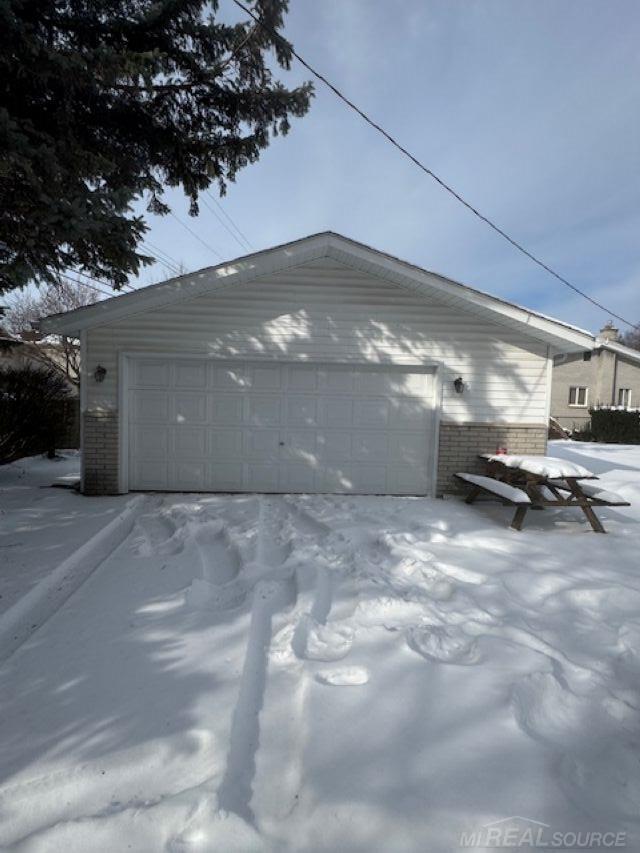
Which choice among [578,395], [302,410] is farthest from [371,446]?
[578,395]

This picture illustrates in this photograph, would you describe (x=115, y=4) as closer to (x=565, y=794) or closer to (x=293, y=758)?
(x=293, y=758)

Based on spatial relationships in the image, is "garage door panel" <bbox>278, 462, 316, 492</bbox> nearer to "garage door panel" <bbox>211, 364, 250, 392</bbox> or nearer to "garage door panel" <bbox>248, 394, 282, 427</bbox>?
"garage door panel" <bbox>248, 394, 282, 427</bbox>

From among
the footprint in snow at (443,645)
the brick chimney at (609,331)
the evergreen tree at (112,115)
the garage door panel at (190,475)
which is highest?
the brick chimney at (609,331)

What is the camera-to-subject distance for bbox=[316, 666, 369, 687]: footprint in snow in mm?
2244

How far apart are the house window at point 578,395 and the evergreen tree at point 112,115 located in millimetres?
23263

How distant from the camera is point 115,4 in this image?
4.88m

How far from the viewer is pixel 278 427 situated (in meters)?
6.93

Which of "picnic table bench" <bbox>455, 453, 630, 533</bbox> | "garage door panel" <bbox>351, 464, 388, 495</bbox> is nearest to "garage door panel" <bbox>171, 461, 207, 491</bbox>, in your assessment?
"garage door panel" <bbox>351, 464, 388, 495</bbox>

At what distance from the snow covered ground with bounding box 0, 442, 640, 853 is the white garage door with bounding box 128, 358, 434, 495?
2.85 m

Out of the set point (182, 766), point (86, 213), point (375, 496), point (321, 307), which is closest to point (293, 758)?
point (182, 766)

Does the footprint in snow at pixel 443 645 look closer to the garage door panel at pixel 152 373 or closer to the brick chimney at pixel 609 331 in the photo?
the garage door panel at pixel 152 373

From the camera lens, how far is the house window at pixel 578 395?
2366 centimetres

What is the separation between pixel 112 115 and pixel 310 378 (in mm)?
4540

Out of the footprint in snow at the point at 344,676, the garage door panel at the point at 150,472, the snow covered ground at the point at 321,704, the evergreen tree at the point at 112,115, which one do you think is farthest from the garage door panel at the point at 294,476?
the footprint in snow at the point at 344,676
